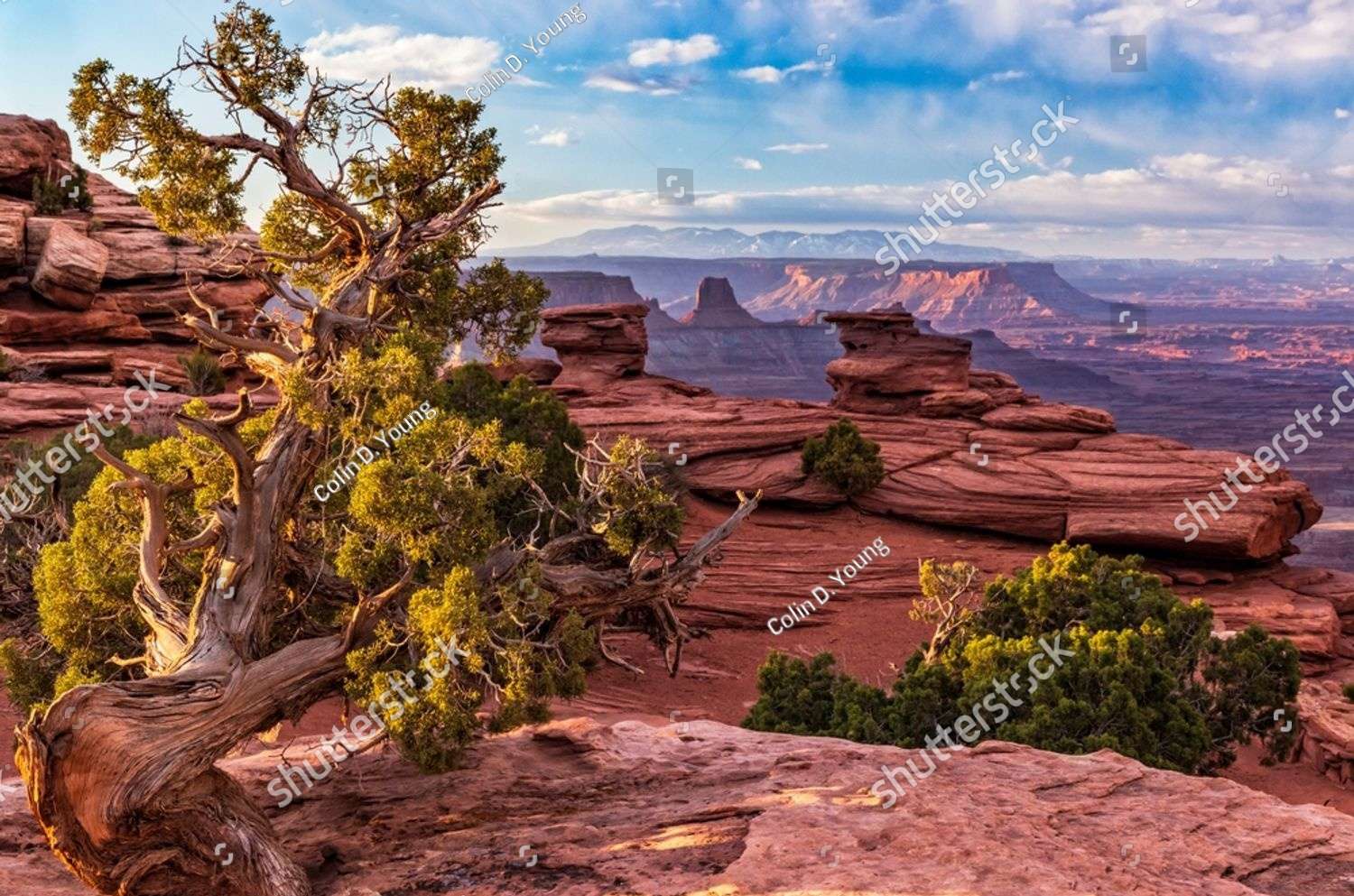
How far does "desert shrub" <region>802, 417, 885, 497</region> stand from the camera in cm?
3188

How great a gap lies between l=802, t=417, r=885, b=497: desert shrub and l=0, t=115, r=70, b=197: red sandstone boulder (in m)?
29.6

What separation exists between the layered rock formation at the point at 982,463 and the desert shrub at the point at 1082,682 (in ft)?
37.5

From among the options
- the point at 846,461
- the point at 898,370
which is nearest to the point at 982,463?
the point at 846,461

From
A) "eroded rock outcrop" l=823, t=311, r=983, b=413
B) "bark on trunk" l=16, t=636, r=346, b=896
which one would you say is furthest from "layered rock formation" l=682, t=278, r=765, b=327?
"bark on trunk" l=16, t=636, r=346, b=896

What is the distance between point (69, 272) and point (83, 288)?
0.75 metres

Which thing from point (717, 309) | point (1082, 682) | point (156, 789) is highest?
point (717, 309)

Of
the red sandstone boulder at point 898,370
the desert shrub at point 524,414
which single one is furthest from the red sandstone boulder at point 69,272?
the red sandstone boulder at point 898,370

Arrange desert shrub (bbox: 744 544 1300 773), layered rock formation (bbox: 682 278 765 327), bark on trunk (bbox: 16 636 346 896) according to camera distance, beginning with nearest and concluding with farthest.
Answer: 1. bark on trunk (bbox: 16 636 346 896)
2. desert shrub (bbox: 744 544 1300 773)
3. layered rock formation (bbox: 682 278 765 327)

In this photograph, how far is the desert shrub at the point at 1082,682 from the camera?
14570 mm

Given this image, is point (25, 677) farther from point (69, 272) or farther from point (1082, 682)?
point (69, 272)

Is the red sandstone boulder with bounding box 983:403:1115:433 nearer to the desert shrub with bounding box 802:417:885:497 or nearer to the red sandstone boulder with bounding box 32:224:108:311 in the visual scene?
the desert shrub with bounding box 802:417:885:497

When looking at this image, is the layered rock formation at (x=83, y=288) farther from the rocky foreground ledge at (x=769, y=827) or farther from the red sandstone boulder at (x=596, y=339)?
the rocky foreground ledge at (x=769, y=827)

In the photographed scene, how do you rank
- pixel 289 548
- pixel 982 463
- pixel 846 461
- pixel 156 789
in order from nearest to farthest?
pixel 156 789
pixel 289 548
pixel 846 461
pixel 982 463

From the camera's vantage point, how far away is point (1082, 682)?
49.2ft
